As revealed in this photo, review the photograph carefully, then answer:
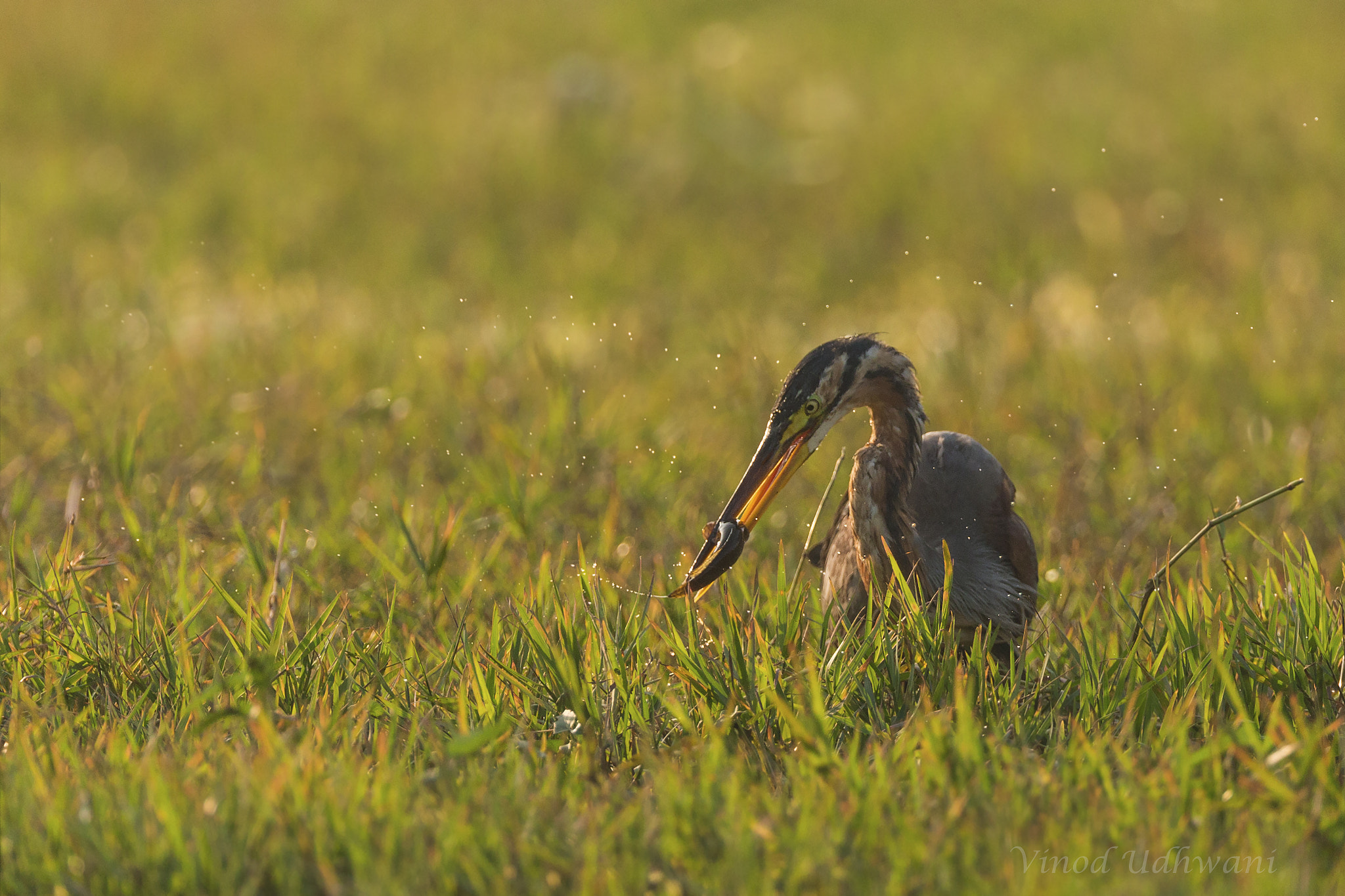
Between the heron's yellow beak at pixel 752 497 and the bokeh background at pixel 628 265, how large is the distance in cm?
54

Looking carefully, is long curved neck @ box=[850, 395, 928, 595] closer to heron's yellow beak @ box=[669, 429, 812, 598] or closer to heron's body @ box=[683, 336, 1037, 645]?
heron's body @ box=[683, 336, 1037, 645]

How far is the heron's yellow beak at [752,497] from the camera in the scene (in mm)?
3436

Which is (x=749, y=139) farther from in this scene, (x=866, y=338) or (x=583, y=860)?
(x=583, y=860)

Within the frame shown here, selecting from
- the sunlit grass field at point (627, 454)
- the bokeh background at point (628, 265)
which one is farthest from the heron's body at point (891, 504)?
the bokeh background at point (628, 265)

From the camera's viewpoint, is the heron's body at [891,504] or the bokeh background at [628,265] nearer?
the heron's body at [891,504]

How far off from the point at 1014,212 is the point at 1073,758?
8.43 metres

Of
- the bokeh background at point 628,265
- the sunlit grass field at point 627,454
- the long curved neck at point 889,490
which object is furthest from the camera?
the bokeh background at point 628,265

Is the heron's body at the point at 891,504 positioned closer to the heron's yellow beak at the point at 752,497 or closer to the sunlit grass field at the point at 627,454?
the heron's yellow beak at the point at 752,497

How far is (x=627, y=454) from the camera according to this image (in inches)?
205

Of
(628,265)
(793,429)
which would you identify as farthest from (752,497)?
(628,265)

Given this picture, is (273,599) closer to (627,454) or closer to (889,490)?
(889,490)

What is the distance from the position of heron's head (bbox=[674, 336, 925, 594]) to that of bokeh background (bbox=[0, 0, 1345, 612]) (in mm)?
582

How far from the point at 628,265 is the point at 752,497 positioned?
21.0 ft

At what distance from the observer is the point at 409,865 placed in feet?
8.05
